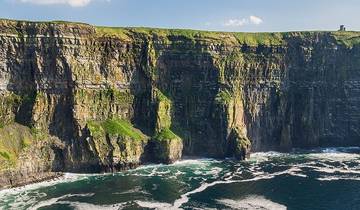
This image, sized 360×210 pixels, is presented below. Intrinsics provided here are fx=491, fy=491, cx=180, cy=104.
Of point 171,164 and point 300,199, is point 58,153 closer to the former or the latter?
point 171,164

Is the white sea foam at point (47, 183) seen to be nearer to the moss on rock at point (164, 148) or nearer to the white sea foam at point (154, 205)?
the moss on rock at point (164, 148)

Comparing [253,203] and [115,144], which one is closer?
[253,203]

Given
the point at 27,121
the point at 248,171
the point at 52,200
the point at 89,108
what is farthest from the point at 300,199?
the point at 27,121

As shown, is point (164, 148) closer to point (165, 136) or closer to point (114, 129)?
point (165, 136)

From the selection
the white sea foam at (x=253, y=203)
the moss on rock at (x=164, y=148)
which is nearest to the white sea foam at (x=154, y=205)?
the white sea foam at (x=253, y=203)

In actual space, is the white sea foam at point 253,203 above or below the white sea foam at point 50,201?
below

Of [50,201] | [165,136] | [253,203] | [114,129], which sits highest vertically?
[114,129]

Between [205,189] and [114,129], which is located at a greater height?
[114,129]

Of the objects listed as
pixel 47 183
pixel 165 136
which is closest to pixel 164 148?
pixel 165 136
